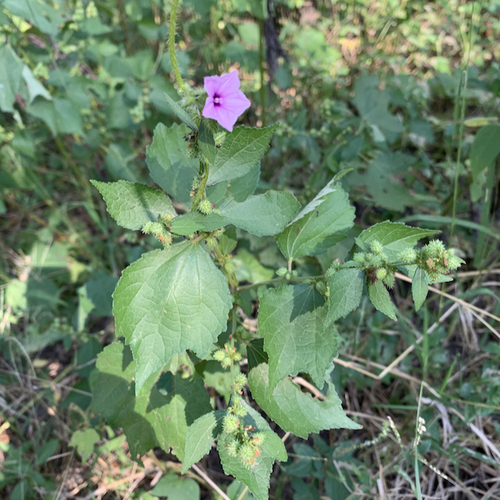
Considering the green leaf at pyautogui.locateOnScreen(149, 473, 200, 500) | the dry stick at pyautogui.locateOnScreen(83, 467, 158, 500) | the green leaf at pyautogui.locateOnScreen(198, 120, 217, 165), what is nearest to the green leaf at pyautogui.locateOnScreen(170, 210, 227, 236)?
the green leaf at pyautogui.locateOnScreen(198, 120, 217, 165)

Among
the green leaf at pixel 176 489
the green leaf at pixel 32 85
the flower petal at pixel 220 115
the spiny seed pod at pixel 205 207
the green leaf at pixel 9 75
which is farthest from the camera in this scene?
the green leaf at pixel 32 85

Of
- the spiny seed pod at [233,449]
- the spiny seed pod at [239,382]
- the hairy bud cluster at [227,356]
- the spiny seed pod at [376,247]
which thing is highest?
the spiny seed pod at [376,247]

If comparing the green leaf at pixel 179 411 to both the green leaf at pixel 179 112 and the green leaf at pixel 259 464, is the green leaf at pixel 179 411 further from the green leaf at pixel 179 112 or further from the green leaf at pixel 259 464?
the green leaf at pixel 179 112

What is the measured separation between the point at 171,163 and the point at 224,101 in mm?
672

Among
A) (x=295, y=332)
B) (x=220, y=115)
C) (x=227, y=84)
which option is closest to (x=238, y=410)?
(x=295, y=332)

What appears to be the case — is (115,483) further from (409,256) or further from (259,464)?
(409,256)

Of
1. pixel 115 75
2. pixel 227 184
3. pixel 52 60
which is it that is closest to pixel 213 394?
pixel 227 184

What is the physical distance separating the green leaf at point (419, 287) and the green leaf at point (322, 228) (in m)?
0.47

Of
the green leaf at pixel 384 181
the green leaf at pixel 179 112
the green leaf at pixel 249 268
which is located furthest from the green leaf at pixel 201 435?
the green leaf at pixel 384 181

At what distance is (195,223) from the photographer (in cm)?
151

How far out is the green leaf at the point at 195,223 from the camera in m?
1.47

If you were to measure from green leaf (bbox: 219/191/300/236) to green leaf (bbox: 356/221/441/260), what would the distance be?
35cm

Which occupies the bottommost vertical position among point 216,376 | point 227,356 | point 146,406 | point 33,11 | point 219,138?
point 216,376

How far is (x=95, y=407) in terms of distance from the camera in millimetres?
2055
